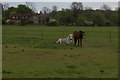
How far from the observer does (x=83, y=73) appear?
24.1ft

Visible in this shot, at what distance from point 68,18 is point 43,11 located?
45.4 meters

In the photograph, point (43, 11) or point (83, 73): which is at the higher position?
point (43, 11)

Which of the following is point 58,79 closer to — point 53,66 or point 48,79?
point 48,79

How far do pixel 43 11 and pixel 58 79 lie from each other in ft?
327

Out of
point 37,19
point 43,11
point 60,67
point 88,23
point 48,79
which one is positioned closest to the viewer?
point 48,79

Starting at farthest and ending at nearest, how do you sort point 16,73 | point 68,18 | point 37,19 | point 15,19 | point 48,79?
point 37,19, point 15,19, point 68,18, point 16,73, point 48,79

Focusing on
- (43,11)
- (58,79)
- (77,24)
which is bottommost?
(58,79)

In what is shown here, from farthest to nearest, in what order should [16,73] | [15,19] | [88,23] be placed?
[15,19] → [88,23] → [16,73]

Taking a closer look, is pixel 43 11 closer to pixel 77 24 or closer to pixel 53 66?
pixel 77 24

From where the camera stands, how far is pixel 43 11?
10438 cm

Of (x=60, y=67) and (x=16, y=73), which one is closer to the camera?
(x=16, y=73)

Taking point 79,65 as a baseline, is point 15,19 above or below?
above

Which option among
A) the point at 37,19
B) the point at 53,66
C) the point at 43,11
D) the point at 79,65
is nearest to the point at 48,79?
the point at 53,66

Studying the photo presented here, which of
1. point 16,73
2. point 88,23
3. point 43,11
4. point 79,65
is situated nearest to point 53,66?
point 79,65
